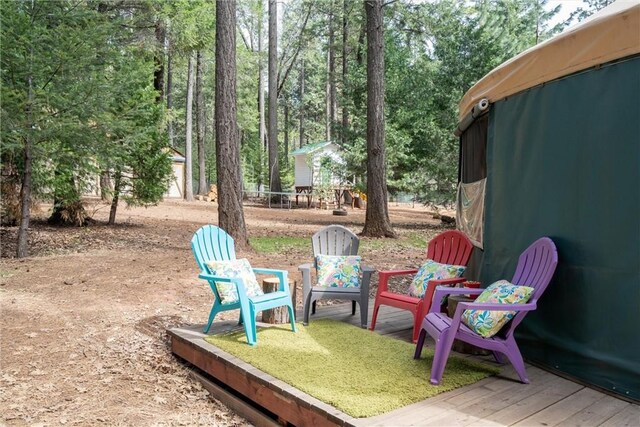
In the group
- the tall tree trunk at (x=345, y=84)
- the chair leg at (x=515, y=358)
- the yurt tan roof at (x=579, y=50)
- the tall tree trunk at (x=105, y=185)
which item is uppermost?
the tall tree trunk at (x=345, y=84)

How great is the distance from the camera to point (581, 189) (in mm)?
2928

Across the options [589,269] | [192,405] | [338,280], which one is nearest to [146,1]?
[338,280]

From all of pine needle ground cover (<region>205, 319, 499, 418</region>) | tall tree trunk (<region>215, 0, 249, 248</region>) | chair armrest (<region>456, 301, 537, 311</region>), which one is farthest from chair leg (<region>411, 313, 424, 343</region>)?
tall tree trunk (<region>215, 0, 249, 248</region>)

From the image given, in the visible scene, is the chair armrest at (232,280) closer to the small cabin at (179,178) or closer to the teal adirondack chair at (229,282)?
the teal adirondack chair at (229,282)

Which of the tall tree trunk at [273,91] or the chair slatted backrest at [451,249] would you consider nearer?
the chair slatted backrest at [451,249]

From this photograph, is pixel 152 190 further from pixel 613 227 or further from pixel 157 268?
pixel 613 227

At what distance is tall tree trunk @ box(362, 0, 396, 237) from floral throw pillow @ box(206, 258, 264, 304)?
6024 millimetres

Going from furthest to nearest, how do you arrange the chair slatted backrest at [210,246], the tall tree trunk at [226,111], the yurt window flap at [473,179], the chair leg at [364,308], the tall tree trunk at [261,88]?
the tall tree trunk at [261,88]
the tall tree trunk at [226,111]
the yurt window flap at [473,179]
the chair leg at [364,308]
the chair slatted backrest at [210,246]

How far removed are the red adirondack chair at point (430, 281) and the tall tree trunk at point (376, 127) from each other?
547cm

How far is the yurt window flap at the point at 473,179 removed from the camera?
14.6 ft

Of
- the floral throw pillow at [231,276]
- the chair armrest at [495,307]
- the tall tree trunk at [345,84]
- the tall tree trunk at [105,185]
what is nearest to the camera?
the chair armrest at [495,307]

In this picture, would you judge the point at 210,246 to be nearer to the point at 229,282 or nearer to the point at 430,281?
the point at 229,282

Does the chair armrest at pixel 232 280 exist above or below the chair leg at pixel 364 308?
above

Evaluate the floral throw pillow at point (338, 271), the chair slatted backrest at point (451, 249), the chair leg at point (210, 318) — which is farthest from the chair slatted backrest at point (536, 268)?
the chair leg at point (210, 318)
